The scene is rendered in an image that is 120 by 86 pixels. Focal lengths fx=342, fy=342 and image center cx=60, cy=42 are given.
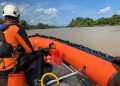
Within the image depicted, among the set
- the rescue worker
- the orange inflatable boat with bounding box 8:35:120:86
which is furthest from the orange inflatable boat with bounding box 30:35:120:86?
the rescue worker

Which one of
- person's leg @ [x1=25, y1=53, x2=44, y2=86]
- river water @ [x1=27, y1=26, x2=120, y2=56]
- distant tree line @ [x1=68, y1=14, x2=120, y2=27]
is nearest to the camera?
person's leg @ [x1=25, y1=53, x2=44, y2=86]

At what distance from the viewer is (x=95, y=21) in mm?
36406

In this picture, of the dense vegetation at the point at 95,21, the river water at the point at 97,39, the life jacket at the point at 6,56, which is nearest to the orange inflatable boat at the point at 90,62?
the life jacket at the point at 6,56

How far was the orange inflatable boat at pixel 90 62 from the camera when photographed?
435 cm

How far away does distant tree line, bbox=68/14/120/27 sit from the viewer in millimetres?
33938

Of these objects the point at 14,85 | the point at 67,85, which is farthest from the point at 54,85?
the point at 14,85

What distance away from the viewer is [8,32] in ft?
14.4

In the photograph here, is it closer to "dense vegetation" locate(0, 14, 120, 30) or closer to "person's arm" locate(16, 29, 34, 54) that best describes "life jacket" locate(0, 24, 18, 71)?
"person's arm" locate(16, 29, 34, 54)

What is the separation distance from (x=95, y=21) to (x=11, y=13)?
3238 cm

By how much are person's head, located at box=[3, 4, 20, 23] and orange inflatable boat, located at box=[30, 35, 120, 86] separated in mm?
1177

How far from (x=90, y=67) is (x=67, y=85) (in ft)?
4.96

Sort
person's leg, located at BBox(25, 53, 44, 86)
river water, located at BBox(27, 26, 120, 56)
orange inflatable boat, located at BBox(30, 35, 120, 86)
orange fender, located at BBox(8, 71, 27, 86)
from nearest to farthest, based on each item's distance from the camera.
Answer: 1. orange inflatable boat, located at BBox(30, 35, 120, 86)
2. orange fender, located at BBox(8, 71, 27, 86)
3. person's leg, located at BBox(25, 53, 44, 86)
4. river water, located at BBox(27, 26, 120, 56)

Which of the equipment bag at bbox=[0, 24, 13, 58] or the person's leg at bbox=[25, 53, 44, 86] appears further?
the person's leg at bbox=[25, 53, 44, 86]

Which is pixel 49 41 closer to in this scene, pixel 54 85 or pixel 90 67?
pixel 54 85
